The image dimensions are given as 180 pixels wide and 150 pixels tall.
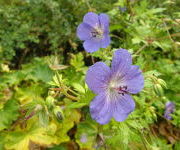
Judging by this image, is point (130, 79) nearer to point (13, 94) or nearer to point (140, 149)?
point (140, 149)

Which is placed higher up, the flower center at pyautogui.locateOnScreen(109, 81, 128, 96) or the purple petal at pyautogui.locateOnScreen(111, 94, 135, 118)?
the flower center at pyautogui.locateOnScreen(109, 81, 128, 96)

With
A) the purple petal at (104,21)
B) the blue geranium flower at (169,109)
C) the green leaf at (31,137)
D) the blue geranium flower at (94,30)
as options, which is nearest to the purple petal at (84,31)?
the blue geranium flower at (94,30)

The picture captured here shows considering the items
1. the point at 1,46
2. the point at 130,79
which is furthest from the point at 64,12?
the point at 130,79

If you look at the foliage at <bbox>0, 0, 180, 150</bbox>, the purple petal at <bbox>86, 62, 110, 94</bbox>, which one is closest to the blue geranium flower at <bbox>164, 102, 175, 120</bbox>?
the foliage at <bbox>0, 0, 180, 150</bbox>

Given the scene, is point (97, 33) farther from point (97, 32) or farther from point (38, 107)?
point (38, 107)

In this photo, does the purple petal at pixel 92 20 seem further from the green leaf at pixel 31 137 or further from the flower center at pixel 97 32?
the green leaf at pixel 31 137

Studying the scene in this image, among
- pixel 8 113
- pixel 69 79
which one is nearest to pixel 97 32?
pixel 69 79

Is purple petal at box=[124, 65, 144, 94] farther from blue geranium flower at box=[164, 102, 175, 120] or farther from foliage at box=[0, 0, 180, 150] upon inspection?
blue geranium flower at box=[164, 102, 175, 120]
